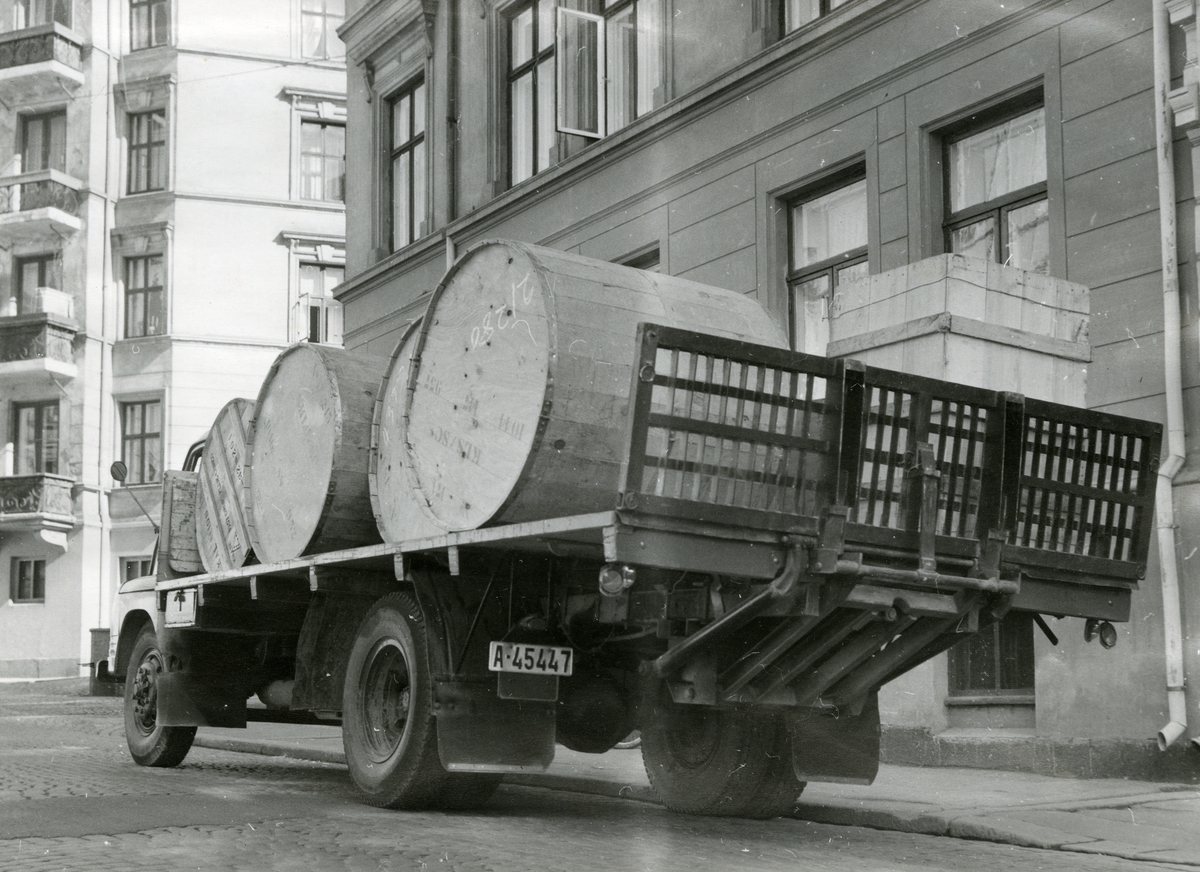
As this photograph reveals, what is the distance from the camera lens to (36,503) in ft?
115

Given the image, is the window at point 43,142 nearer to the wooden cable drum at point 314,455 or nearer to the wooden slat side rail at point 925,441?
the wooden cable drum at point 314,455

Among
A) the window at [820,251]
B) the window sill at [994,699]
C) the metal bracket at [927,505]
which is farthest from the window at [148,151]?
the metal bracket at [927,505]

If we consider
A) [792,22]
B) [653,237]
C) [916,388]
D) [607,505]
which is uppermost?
[792,22]

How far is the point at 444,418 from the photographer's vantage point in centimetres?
761

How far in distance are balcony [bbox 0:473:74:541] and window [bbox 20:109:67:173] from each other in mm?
7393

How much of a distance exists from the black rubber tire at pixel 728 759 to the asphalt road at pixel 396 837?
145 mm

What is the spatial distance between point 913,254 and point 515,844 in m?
7.17

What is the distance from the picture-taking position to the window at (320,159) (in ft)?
121

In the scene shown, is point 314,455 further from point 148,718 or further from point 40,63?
point 40,63

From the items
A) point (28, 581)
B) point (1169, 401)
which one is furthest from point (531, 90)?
point (28, 581)

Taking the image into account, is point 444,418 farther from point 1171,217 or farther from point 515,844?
point 1171,217

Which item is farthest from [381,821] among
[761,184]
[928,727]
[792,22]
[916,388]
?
[792,22]

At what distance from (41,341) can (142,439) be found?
10.4 feet

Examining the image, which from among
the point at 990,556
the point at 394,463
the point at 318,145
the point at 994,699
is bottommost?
the point at 994,699
